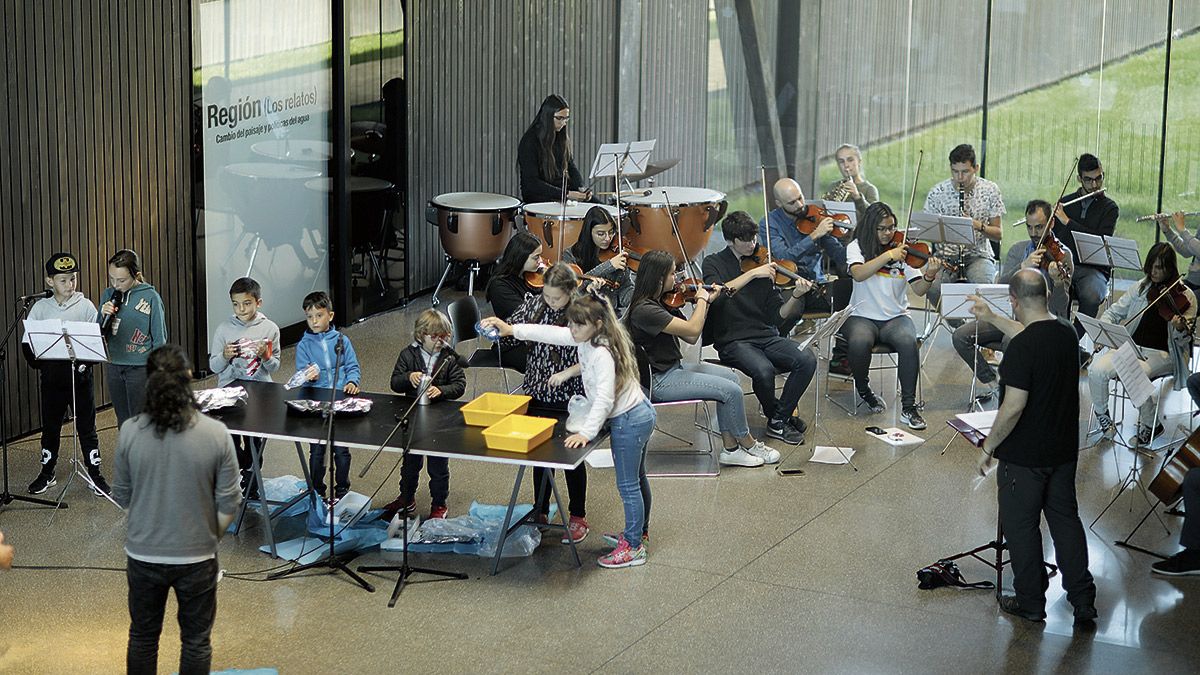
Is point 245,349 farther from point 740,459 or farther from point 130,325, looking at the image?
point 740,459

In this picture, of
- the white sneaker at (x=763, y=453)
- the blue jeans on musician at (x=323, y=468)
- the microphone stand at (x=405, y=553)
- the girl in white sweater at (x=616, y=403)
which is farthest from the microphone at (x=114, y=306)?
the white sneaker at (x=763, y=453)

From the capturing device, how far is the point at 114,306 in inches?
274

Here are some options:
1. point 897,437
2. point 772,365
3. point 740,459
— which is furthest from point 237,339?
point 897,437

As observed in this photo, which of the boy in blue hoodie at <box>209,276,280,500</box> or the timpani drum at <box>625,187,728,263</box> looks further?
the timpani drum at <box>625,187,728,263</box>

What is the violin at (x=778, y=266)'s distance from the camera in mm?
8125

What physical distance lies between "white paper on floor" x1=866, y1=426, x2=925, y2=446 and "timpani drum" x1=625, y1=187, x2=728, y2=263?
2.33m

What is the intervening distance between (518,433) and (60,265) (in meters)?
2.64

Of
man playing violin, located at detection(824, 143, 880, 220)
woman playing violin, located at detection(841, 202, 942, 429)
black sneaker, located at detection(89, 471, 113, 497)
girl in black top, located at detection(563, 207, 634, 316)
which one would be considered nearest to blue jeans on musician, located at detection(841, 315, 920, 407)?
woman playing violin, located at detection(841, 202, 942, 429)

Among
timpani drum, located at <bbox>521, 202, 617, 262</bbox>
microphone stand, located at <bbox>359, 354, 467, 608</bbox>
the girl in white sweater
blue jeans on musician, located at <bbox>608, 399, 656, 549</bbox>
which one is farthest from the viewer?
timpani drum, located at <bbox>521, 202, 617, 262</bbox>

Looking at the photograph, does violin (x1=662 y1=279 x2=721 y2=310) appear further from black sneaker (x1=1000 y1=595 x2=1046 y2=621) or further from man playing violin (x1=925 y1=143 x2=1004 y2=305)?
man playing violin (x1=925 y1=143 x2=1004 y2=305)

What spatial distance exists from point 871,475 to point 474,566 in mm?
2409

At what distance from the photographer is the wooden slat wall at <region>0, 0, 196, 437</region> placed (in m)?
7.70

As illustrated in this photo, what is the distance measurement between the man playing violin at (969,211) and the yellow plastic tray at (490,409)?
14.3ft

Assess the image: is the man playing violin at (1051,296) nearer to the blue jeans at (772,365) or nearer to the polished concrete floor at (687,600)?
the blue jeans at (772,365)
